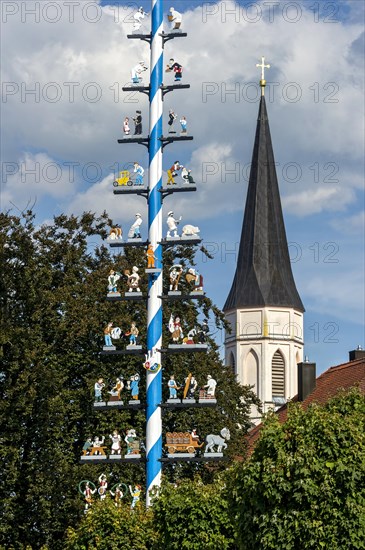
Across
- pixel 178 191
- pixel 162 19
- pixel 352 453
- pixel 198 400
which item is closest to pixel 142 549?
pixel 198 400

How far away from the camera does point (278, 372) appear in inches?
3777

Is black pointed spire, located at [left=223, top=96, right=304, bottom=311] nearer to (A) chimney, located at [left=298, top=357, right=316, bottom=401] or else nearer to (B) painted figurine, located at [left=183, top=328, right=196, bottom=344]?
(A) chimney, located at [left=298, top=357, right=316, bottom=401]

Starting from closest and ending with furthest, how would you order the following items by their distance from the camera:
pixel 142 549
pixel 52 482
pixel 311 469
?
pixel 311 469 → pixel 142 549 → pixel 52 482

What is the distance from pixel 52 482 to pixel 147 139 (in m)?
13.2

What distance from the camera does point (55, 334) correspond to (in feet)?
137

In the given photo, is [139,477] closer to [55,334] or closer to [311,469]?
[55,334]

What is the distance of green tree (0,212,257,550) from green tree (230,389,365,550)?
18.2 metres

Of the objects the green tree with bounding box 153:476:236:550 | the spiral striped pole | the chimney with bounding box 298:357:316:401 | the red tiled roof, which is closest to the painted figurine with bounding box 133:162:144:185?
the spiral striped pole

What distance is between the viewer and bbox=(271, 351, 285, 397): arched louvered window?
3749 inches

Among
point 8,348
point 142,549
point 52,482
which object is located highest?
point 8,348

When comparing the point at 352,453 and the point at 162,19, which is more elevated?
the point at 162,19

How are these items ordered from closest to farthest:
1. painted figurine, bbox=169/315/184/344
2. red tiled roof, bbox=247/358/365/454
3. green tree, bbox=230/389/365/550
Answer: green tree, bbox=230/389/365/550, painted figurine, bbox=169/315/184/344, red tiled roof, bbox=247/358/365/454

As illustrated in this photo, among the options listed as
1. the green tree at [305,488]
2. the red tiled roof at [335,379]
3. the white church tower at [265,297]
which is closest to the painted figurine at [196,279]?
the green tree at [305,488]

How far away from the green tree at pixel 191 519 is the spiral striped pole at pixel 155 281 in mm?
1557
